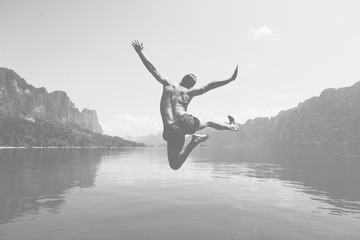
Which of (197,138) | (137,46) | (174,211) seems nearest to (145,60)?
(137,46)

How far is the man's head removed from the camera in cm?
715

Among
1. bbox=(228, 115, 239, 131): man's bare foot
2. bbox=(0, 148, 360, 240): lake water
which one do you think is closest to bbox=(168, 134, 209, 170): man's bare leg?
bbox=(228, 115, 239, 131): man's bare foot

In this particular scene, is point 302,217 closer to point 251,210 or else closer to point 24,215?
point 251,210

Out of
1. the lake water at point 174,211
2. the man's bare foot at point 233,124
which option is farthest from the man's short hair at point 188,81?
the lake water at point 174,211

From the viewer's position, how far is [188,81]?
23.6ft

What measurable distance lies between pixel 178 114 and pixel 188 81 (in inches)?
35.0

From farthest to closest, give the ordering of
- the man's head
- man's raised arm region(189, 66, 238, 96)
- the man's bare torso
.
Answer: the man's head < the man's bare torso < man's raised arm region(189, 66, 238, 96)

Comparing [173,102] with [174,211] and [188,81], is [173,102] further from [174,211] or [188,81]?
[174,211]

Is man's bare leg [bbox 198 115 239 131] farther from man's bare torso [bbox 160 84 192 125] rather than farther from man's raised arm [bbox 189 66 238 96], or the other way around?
man's raised arm [bbox 189 66 238 96]

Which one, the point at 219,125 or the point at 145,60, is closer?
the point at 145,60

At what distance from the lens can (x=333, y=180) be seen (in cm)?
5669

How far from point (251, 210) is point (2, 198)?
3005 centimetres

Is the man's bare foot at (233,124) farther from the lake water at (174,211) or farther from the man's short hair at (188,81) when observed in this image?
the lake water at (174,211)

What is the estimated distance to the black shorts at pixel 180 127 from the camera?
679 cm
